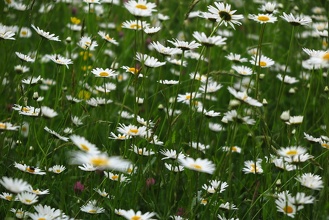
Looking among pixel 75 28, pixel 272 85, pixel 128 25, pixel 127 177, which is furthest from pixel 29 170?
pixel 272 85

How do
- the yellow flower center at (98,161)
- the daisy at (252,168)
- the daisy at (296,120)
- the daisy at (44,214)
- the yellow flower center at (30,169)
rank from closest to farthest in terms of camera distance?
the yellow flower center at (98,161), the daisy at (44,214), the yellow flower center at (30,169), the daisy at (296,120), the daisy at (252,168)

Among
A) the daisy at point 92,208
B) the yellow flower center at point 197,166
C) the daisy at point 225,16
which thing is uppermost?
the daisy at point 225,16

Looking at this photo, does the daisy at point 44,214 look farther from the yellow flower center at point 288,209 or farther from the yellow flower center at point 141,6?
the yellow flower center at point 141,6

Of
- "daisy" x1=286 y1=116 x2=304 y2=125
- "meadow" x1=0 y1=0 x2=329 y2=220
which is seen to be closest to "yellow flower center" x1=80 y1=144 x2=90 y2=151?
"meadow" x1=0 y1=0 x2=329 y2=220

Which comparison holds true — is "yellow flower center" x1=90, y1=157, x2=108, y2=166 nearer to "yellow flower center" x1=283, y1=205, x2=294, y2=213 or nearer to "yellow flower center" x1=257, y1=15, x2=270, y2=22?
"yellow flower center" x1=283, y1=205, x2=294, y2=213

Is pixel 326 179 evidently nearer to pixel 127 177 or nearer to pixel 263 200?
pixel 263 200

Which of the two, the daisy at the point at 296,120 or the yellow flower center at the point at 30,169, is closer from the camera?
the yellow flower center at the point at 30,169

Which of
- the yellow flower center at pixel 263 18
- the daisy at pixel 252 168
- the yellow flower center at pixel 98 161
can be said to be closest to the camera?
the yellow flower center at pixel 98 161

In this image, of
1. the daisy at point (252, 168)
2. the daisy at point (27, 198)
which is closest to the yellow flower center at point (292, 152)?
the daisy at point (252, 168)

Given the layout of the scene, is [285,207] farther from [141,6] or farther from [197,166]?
[141,6]

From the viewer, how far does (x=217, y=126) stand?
10.00ft

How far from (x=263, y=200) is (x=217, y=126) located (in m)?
0.72

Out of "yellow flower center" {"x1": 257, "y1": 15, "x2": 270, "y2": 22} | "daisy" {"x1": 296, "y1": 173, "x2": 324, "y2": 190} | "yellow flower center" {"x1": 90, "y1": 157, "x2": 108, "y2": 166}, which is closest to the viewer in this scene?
"yellow flower center" {"x1": 90, "y1": 157, "x2": 108, "y2": 166}

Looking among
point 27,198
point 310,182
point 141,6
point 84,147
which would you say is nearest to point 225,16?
point 141,6
